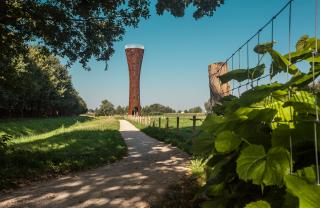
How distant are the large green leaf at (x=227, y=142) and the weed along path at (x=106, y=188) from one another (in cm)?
443

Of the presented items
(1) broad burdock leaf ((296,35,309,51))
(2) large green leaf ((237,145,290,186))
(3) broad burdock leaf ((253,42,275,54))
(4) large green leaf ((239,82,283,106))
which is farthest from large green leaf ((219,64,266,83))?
(2) large green leaf ((237,145,290,186))

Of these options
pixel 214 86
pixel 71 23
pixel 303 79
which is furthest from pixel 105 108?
pixel 303 79

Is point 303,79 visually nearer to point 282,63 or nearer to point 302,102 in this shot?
point 302,102

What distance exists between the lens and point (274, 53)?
156cm

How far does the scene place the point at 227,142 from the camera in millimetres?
1501

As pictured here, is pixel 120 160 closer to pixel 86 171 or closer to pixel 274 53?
pixel 86 171

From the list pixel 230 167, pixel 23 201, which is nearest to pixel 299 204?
pixel 230 167

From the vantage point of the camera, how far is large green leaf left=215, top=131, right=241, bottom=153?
1.48 meters

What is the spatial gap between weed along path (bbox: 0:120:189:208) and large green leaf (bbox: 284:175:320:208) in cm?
479

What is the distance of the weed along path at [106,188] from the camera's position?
6117 millimetres

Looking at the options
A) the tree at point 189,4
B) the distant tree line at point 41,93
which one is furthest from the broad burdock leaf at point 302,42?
the distant tree line at point 41,93

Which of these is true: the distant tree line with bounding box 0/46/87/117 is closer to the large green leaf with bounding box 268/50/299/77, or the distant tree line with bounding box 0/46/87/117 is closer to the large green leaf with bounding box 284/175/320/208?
the large green leaf with bounding box 268/50/299/77

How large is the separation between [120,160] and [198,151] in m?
10.1

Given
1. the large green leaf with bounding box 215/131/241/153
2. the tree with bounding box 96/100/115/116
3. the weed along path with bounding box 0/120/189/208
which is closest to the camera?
the large green leaf with bounding box 215/131/241/153
